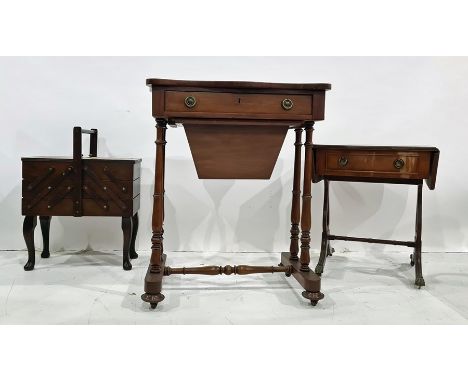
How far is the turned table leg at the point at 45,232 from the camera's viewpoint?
3579mm

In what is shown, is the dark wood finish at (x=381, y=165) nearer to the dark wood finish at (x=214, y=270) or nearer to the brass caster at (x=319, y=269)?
the brass caster at (x=319, y=269)

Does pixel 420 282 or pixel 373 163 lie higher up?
pixel 373 163

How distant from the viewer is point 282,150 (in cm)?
394

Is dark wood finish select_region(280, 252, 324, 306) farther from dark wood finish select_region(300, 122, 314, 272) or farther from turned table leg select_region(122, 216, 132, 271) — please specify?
turned table leg select_region(122, 216, 132, 271)

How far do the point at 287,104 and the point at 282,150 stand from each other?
139cm

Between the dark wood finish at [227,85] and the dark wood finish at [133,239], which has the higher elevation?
the dark wood finish at [227,85]

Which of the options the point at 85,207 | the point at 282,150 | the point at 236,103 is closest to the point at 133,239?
the point at 85,207

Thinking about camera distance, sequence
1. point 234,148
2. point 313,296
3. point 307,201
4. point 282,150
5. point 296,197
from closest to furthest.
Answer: point 313,296 < point 307,201 < point 234,148 < point 296,197 < point 282,150

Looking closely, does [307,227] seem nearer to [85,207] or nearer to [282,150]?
[282,150]

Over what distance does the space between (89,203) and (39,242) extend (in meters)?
1.01

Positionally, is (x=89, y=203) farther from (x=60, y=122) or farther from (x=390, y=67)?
(x=390, y=67)

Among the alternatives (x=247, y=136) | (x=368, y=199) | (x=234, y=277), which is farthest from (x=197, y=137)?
(x=368, y=199)

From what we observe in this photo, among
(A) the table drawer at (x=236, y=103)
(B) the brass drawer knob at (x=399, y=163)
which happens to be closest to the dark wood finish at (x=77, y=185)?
(A) the table drawer at (x=236, y=103)

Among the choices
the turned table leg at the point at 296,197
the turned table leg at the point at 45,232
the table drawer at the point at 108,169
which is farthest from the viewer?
the turned table leg at the point at 45,232
